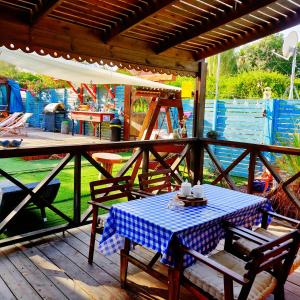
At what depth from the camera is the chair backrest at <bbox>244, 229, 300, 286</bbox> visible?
1.72 metres

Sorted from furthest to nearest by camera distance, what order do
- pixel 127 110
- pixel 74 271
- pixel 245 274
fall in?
A: 1. pixel 127 110
2. pixel 74 271
3. pixel 245 274

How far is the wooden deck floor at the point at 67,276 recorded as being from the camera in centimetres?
269

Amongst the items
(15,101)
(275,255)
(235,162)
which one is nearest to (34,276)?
(275,255)

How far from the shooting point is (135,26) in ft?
12.1

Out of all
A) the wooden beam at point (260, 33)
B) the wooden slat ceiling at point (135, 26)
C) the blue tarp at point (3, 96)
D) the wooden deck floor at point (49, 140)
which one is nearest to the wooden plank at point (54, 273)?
the wooden slat ceiling at point (135, 26)

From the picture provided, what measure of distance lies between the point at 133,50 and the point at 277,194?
2983 mm

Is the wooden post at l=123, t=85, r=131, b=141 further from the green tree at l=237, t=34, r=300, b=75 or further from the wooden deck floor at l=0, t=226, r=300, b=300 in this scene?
the green tree at l=237, t=34, r=300, b=75

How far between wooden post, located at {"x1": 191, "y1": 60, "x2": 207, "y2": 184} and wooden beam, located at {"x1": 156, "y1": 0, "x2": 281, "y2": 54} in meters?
1.06

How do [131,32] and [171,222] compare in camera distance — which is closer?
[171,222]

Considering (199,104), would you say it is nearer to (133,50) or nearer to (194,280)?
(133,50)

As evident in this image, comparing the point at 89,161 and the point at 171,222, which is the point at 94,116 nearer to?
the point at 89,161

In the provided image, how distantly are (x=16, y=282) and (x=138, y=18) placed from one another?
2870mm

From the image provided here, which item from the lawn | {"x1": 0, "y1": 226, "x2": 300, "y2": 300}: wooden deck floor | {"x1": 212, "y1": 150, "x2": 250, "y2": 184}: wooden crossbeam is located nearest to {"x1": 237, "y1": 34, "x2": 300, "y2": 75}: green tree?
the lawn

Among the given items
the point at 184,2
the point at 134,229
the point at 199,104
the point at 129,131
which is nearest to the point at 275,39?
the point at 129,131
